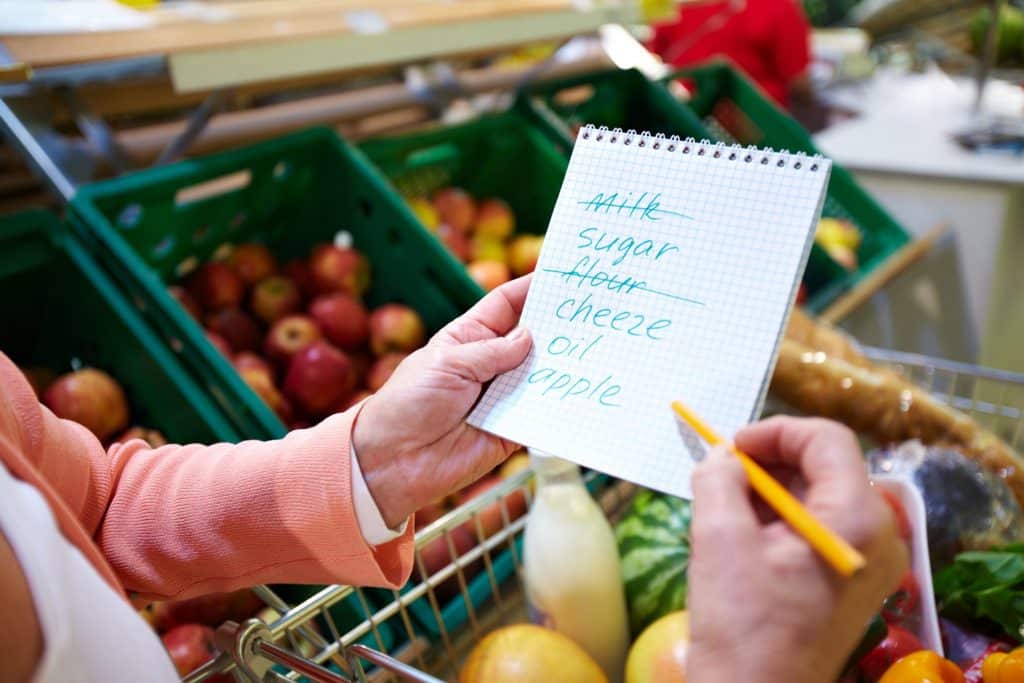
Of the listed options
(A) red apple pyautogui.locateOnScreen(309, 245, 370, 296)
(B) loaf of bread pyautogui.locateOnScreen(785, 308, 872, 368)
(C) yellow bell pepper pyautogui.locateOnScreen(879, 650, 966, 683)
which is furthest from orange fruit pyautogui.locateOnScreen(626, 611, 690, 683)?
(A) red apple pyautogui.locateOnScreen(309, 245, 370, 296)

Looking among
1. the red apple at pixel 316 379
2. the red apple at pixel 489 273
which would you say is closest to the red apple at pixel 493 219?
the red apple at pixel 489 273

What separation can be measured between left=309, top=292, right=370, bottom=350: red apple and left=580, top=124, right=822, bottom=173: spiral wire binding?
881 millimetres

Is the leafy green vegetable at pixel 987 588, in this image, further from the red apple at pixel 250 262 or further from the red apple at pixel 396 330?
the red apple at pixel 250 262

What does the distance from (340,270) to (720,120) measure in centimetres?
133

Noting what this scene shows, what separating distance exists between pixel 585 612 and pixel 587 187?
54 cm

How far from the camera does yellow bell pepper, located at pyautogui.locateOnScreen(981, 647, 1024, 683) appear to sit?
69 cm

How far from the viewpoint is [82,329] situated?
1.17m

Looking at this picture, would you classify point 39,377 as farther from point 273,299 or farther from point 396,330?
point 396,330

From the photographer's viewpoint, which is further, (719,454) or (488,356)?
(488,356)

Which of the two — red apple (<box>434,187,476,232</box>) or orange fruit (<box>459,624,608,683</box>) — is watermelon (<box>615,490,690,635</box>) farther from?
red apple (<box>434,187,476,232</box>)

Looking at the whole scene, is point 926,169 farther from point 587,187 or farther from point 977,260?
point 587,187

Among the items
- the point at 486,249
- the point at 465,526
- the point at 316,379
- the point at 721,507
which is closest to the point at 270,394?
the point at 316,379

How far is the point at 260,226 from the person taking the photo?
1.52m

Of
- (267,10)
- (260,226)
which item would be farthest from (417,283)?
(267,10)
